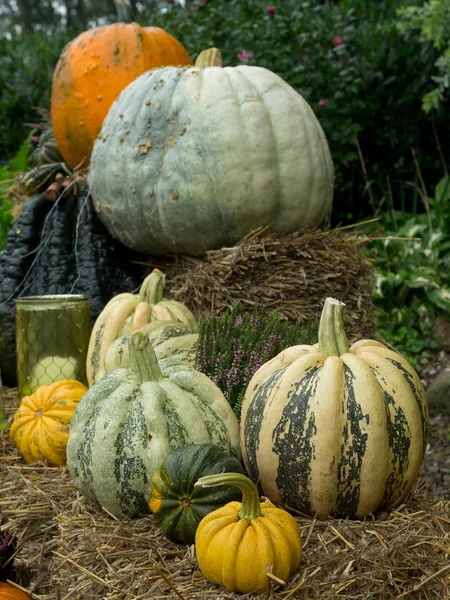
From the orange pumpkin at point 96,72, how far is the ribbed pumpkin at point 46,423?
1.94 metres

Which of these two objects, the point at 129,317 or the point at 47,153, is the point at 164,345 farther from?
the point at 47,153

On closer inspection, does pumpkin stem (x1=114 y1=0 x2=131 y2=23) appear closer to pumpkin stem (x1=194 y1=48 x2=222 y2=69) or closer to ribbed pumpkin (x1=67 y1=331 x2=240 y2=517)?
pumpkin stem (x1=194 y1=48 x2=222 y2=69)

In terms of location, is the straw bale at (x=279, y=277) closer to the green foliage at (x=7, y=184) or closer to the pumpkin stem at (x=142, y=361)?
the pumpkin stem at (x=142, y=361)

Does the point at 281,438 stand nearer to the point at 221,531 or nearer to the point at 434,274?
the point at 221,531

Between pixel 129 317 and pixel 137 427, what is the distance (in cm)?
103

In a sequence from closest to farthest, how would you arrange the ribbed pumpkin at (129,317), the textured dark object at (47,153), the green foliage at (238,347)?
the green foliage at (238,347) < the ribbed pumpkin at (129,317) < the textured dark object at (47,153)

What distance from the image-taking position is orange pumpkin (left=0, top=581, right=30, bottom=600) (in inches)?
76.1

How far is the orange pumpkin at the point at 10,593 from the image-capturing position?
1.93 m

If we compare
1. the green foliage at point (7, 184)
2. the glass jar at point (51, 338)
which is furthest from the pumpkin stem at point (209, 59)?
the green foliage at point (7, 184)

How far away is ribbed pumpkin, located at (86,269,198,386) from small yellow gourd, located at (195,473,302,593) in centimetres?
128

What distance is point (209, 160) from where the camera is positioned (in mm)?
3232

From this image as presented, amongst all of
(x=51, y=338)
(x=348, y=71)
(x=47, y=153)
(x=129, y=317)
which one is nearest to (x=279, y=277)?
(x=129, y=317)

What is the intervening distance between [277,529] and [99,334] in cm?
151

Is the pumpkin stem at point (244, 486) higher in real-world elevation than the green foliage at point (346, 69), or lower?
lower
